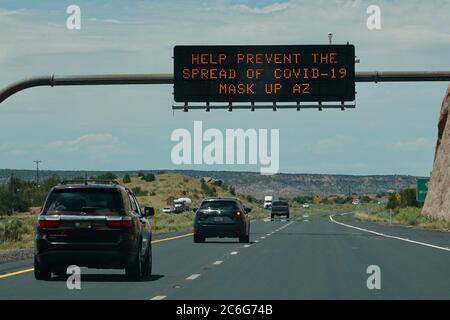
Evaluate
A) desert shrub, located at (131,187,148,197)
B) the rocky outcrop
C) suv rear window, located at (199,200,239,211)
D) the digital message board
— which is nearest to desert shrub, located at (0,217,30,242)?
suv rear window, located at (199,200,239,211)

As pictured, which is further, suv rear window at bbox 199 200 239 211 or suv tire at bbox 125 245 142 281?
suv rear window at bbox 199 200 239 211

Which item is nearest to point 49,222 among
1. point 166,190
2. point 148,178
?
point 166,190

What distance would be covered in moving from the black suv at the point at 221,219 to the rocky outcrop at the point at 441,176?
120 feet

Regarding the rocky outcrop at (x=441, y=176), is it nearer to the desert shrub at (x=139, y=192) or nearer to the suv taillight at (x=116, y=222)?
the suv taillight at (x=116, y=222)

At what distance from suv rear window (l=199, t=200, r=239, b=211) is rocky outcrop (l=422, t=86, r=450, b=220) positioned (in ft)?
120

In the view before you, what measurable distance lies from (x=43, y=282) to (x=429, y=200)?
64180 mm

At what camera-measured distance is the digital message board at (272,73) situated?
44312mm

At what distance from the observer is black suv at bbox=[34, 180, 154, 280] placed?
1973 cm

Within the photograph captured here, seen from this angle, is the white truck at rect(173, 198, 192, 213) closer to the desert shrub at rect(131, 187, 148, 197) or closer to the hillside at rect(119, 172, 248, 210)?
the hillside at rect(119, 172, 248, 210)

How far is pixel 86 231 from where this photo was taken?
19.8m

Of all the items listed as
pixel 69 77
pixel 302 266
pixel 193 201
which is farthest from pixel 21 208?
pixel 302 266

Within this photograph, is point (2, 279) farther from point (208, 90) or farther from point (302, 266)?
point (208, 90)

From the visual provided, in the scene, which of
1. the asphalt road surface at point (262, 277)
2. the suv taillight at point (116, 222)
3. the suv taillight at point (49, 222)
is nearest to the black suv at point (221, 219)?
the asphalt road surface at point (262, 277)

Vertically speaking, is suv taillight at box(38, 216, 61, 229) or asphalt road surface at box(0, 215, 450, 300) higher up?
suv taillight at box(38, 216, 61, 229)
